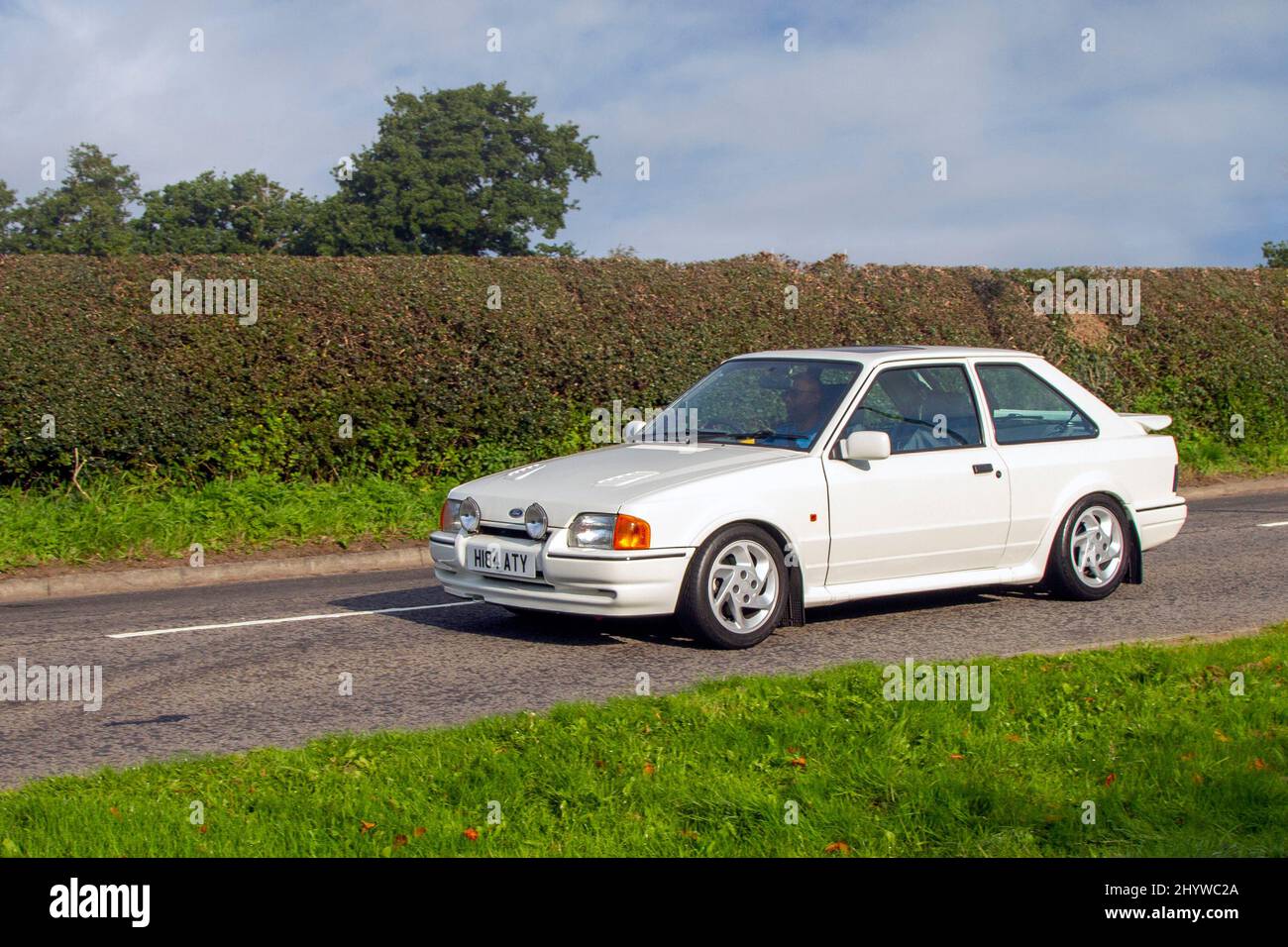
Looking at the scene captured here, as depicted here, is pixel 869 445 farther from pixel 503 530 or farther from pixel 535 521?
pixel 503 530

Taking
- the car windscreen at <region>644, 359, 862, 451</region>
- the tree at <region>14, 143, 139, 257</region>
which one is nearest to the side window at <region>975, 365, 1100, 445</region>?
the car windscreen at <region>644, 359, 862, 451</region>

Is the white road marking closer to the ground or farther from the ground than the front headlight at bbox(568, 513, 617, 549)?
closer to the ground

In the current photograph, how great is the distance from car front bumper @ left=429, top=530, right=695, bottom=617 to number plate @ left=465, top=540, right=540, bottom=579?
0.02 meters

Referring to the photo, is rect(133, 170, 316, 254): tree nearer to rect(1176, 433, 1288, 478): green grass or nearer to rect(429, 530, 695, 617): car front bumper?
rect(1176, 433, 1288, 478): green grass

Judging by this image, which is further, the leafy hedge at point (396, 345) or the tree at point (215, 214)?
the tree at point (215, 214)

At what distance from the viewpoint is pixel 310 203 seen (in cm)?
5028

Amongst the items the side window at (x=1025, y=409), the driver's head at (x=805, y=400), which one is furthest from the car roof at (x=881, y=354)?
the driver's head at (x=805, y=400)

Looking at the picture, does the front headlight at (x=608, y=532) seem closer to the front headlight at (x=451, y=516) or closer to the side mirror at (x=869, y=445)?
Answer: the front headlight at (x=451, y=516)

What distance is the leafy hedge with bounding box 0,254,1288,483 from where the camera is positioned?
1331cm

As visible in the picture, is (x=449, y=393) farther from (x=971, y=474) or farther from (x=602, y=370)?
(x=971, y=474)

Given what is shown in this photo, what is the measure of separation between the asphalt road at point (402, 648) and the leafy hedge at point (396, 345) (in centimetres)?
267

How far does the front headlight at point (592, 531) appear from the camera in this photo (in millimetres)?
7766

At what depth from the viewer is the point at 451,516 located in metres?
8.68
